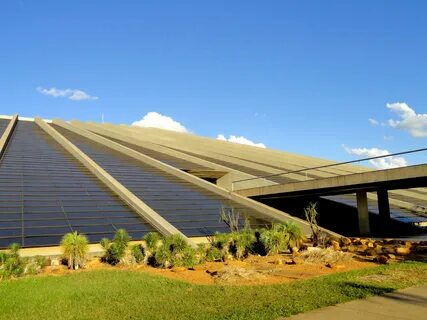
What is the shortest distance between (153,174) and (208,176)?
5.76m

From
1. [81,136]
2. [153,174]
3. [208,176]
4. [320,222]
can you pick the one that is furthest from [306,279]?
[81,136]

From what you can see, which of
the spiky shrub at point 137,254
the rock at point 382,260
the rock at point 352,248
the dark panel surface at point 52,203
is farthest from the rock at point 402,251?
the dark panel surface at point 52,203

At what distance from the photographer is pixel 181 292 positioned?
35.4ft

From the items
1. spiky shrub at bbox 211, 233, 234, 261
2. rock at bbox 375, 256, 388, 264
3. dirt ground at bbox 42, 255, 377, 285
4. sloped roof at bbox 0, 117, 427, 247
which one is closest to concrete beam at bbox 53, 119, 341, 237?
sloped roof at bbox 0, 117, 427, 247

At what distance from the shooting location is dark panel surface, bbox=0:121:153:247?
17.6 meters

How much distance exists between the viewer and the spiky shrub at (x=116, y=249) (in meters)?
15.5

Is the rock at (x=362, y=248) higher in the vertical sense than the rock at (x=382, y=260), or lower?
higher

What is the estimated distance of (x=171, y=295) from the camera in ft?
34.3

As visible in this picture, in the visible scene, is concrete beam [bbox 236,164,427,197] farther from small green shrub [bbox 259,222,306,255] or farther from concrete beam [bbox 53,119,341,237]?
small green shrub [bbox 259,222,306,255]

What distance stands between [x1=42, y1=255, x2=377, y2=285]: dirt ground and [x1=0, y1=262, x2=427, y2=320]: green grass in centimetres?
98

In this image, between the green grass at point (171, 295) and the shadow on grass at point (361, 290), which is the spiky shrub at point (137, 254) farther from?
the shadow on grass at point (361, 290)

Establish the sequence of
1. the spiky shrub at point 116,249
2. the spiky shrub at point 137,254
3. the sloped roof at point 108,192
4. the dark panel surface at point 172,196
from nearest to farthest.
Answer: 1. the spiky shrub at point 116,249
2. the spiky shrub at point 137,254
3. the sloped roof at point 108,192
4. the dark panel surface at point 172,196

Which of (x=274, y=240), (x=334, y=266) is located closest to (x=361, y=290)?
(x=334, y=266)

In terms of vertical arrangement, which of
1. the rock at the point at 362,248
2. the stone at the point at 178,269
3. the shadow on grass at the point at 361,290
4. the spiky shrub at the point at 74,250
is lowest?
the shadow on grass at the point at 361,290
